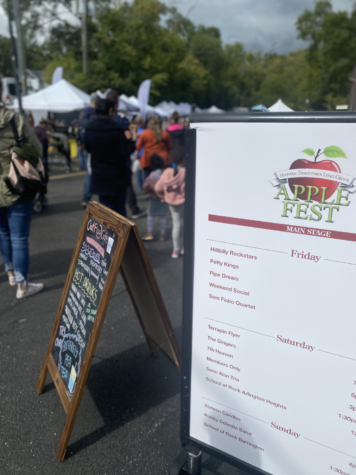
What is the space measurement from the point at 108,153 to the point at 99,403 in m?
3.02

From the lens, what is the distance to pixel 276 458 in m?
1.67

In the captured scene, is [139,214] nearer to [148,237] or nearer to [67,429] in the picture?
[148,237]

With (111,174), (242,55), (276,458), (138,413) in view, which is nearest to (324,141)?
(276,458)

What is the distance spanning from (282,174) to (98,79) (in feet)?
119

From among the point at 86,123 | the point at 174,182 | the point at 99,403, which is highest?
the point at 86,123

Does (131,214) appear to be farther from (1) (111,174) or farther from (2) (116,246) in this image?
(2) (116,246)

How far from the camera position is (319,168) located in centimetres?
133

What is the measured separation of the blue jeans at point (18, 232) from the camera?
3.63 m

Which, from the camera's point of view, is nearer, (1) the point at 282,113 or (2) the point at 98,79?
(1) the point at 282,113

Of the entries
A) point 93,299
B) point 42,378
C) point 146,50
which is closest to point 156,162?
point 42,378

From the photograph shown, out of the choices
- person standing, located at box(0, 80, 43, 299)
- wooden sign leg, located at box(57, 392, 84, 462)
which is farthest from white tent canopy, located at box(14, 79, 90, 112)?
wooden sign leg, located at box(57, 392, 84, 462)

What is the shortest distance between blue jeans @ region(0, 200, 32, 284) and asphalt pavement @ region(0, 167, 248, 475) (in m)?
0.43

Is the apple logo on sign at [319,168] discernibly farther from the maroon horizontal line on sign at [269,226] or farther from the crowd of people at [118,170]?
the crowd of people at [118,170]

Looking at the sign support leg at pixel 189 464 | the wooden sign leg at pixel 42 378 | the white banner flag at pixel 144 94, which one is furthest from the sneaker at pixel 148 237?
the white banner flag at pixel 144 94
